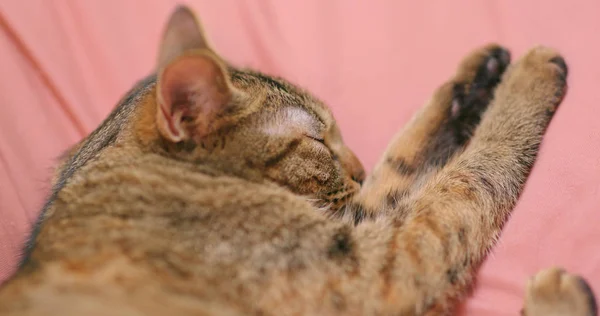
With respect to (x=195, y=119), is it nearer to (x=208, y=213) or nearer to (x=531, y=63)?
(x=208, y=213)

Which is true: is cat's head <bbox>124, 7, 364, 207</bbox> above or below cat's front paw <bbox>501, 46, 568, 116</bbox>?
above

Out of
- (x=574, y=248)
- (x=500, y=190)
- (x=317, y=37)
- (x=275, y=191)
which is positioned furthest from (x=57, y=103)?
(x=574, y=248)

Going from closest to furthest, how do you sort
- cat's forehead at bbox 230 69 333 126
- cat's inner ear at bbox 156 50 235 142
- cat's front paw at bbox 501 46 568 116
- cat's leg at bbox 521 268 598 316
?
cat's inner ear at bbox 156 50 235 142
cat's leg at bbox 521 268 598 316
cat's forehead at bbox 230 69 333 126
cat's front paw at bbox 501 46 568 116

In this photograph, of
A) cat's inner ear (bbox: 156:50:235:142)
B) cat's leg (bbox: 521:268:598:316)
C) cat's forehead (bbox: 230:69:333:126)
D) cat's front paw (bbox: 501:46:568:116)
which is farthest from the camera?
cat's front paw (bbox: 501:46:568:116)

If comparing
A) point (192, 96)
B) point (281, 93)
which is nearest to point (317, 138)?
point (281, 93)

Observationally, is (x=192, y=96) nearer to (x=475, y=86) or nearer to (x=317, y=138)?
(x=317, y=138)

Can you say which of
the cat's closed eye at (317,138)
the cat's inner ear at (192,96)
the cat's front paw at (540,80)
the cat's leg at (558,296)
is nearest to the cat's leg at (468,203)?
the cat's front paw at (540,80)

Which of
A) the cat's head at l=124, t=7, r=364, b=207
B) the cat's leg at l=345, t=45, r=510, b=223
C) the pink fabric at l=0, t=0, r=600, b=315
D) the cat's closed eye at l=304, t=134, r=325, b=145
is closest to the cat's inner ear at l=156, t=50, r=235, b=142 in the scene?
the cat's head at l=124, t=7, r=364, b=207

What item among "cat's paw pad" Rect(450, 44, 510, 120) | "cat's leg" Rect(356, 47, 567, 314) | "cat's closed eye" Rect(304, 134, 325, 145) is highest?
"cat's closed eye" Rect(304, 134, 325, 145)

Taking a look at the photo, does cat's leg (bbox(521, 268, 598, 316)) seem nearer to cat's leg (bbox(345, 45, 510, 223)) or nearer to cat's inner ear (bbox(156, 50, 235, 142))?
cat's leg (bbox(345, 45, 510, 223))
